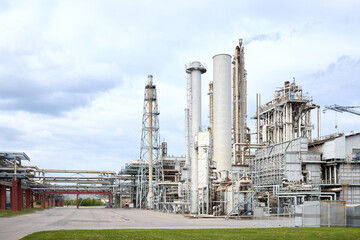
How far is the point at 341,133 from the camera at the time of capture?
5941 cm

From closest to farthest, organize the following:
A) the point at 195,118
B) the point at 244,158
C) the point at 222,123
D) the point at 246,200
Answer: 1. the point at 246,200
2. the point at 222,123
3. the point at 195,118
4. the point at 244,158

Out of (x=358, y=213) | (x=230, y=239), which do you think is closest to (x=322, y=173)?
(x=358, y=213)

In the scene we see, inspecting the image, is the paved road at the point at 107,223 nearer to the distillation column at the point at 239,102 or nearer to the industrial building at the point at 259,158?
the industrial building at the point at 259,158

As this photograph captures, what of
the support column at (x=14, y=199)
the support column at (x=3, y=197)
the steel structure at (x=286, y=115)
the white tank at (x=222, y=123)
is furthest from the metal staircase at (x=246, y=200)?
the support column at (x=3, y=197)

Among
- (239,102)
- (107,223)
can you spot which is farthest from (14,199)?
(239,102)

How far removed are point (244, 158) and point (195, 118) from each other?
18.7 m

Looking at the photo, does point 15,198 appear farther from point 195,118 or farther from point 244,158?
point 244,158

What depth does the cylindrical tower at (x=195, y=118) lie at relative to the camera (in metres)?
52.9

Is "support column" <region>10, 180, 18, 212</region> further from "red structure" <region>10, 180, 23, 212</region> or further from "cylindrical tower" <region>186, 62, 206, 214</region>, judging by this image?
"cylindrical tower" <region>186, 62, 206, 214</region>

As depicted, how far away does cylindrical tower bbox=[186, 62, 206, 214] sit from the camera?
52.9 m

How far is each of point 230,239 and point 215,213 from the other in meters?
29.0

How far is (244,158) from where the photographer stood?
2995 inches

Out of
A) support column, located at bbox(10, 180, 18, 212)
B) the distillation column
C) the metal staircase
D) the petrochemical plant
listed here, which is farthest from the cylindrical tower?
support column, located at bbox(10, 180, 18, 212)

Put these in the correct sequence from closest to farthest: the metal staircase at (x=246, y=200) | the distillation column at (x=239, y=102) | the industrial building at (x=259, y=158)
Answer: the metal staircase at (x=246, y=200), the industrial building at (x=259, y=158), the distillation column at (x=239, y=102)
